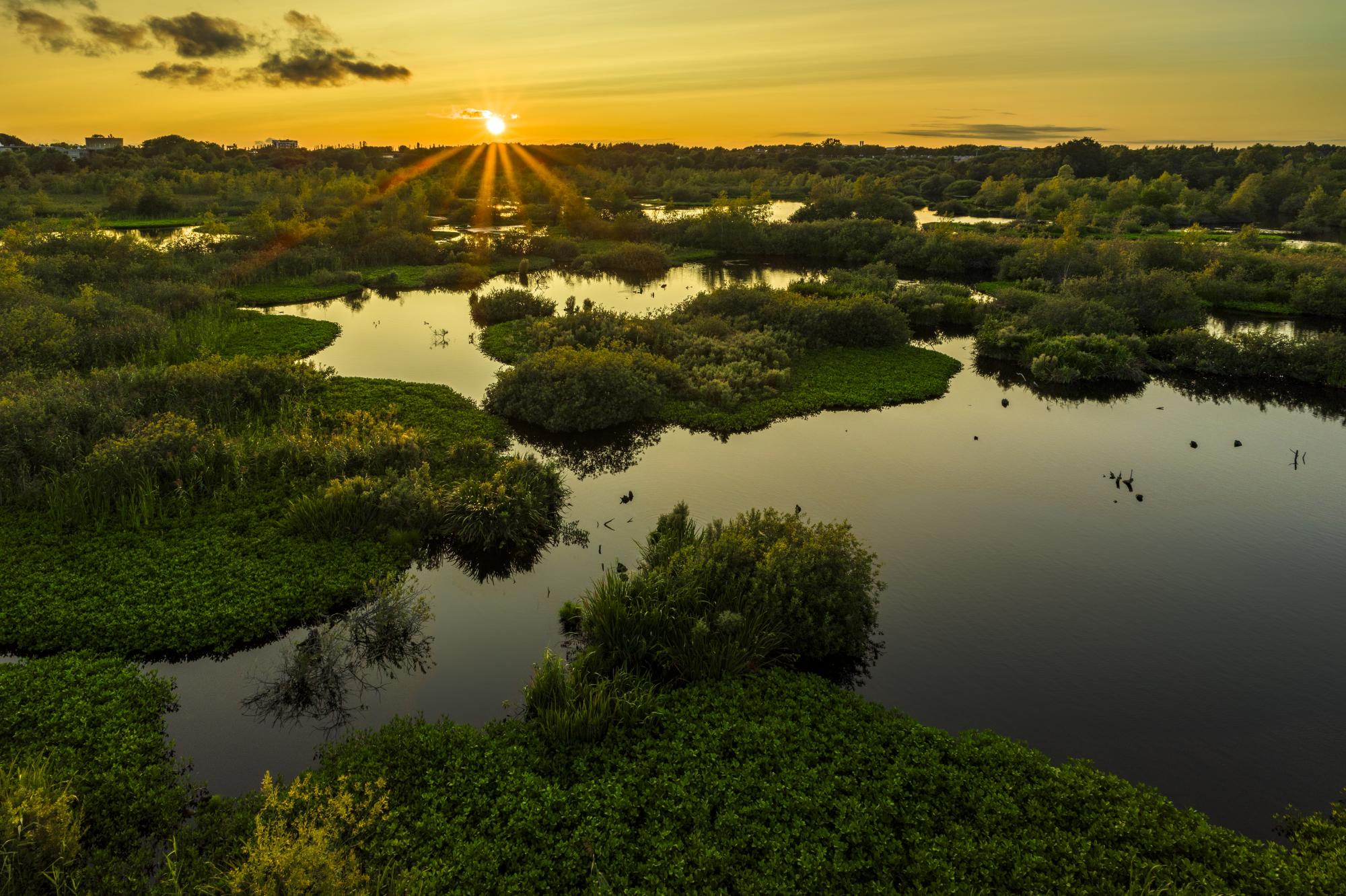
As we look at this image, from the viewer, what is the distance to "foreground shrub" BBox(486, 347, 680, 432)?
26.3 meters

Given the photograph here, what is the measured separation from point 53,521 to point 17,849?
12.0m

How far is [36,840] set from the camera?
29.2 feet

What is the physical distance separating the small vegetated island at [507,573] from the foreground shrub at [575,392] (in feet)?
0.46

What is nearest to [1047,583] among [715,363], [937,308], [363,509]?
[363,509]

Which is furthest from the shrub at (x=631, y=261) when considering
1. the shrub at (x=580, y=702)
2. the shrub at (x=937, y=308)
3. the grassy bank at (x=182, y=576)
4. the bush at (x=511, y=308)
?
the shrub at (x=580, y=702)

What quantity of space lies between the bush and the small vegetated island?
8.5 inches

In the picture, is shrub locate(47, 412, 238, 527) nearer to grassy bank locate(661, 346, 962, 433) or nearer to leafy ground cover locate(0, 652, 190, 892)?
leafy ground cover locate(0, 652, 190, 892)

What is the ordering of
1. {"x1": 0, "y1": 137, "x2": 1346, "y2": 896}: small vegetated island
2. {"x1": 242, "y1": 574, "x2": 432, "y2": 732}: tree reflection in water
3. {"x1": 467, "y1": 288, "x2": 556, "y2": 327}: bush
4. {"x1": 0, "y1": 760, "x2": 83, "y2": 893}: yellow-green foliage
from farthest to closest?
{"x1": 467, "y1": 288, "x2": 556, "y2": 327}: bush → {"x1": 242, "y1": 574, "x2": 432, "y2": 732}: tree reflection in water → {"x1": 0, "y1": 137, "x2": 1346, "y2": 896}: small vegetated island → {"x1": 0, "y1": 760, "x2": 83, "y2": 893}: yellow-green foliage

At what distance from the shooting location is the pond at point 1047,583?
1280 cm

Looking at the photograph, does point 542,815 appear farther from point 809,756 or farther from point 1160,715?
point 1160,715

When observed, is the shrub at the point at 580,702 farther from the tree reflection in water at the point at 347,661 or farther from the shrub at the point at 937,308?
the shrub at the point at 937,308

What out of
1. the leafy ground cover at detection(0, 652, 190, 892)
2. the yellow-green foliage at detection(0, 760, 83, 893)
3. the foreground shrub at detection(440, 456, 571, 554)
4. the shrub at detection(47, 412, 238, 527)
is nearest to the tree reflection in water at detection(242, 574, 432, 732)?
the leafy ground cover at detection(0, 652, 190, 892)

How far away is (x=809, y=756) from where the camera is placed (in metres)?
11.6

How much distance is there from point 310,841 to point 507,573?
338 inches
